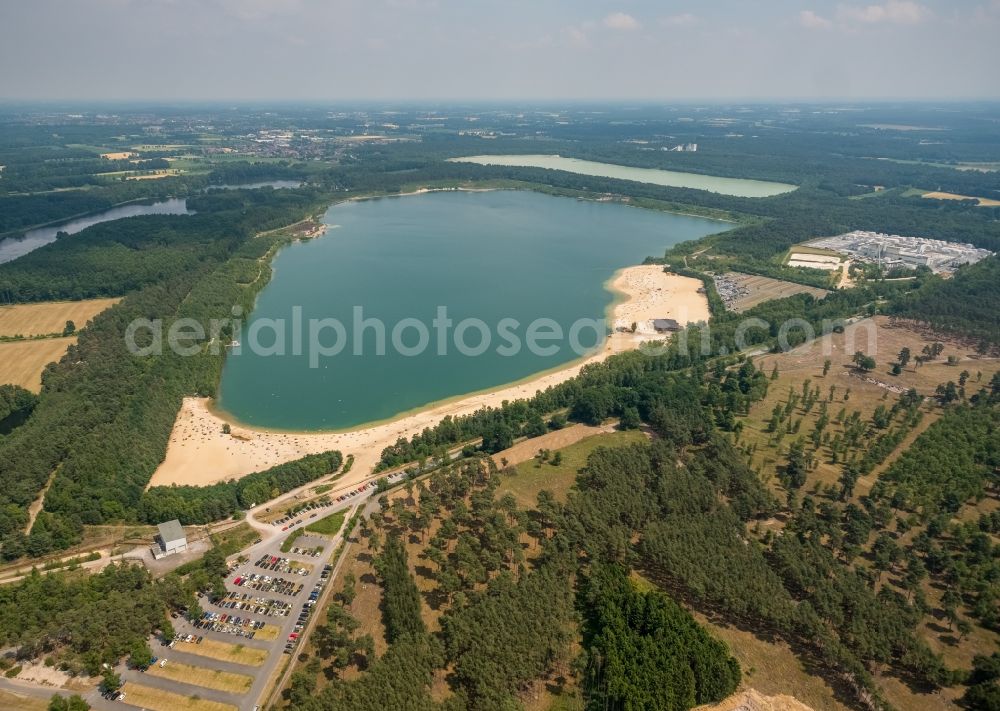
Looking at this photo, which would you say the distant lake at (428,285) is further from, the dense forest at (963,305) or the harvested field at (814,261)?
the dense forest at (963,305)

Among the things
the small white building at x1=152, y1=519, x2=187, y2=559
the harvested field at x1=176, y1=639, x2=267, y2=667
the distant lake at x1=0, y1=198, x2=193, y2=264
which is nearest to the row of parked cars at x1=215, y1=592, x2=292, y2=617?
the harvested field at x1=176, y1=639, x2=267, y2=667

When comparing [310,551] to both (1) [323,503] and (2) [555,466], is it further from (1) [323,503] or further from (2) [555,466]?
(2) [555,466]

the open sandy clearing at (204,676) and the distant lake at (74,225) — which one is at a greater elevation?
the distant lake at (74,225)

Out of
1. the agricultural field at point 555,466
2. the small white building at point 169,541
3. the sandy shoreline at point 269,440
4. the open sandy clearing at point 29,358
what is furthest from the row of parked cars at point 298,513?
the open sandy clearing at point 29,358

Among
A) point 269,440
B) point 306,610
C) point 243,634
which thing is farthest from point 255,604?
point 269,440

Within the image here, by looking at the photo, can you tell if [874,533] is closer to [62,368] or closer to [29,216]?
[62,368]

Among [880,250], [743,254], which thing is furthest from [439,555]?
[880,250]
